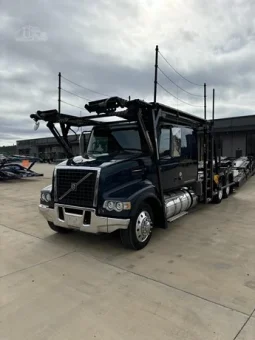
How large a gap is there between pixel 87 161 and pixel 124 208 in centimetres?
122

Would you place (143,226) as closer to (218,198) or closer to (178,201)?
(178,201)

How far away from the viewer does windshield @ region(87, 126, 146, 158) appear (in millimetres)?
5141

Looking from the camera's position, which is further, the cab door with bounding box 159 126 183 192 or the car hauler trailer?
the cab door with bounding box 159 126 183 192

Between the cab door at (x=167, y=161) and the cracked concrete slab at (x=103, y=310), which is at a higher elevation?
the cab door at (x=167, y=161)

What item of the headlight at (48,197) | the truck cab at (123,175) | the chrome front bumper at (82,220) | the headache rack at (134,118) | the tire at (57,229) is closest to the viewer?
the chrome front bumper at (82,220)

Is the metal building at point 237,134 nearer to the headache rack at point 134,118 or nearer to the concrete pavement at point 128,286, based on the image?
the headache rack at point 134,118

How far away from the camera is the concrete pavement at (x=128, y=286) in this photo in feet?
8.00

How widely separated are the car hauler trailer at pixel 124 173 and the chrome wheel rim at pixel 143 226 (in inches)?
0.6

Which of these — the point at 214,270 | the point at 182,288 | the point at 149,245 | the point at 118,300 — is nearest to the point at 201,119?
the point at 149,245

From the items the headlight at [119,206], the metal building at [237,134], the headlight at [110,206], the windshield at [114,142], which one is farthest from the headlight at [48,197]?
the metal building at [237,134]

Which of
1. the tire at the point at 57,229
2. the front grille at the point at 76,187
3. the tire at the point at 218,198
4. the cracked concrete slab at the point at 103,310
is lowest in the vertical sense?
Answer: the cracked concrete slab at the point at 103,310

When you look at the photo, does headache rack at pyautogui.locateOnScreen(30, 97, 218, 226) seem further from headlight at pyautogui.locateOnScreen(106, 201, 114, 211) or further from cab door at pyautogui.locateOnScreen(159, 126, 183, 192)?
headlight at pyautogui.locateOnScreen(106, 201, 114, 211)

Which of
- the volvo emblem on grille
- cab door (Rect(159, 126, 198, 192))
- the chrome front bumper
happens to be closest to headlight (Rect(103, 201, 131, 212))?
the chrome front bumper

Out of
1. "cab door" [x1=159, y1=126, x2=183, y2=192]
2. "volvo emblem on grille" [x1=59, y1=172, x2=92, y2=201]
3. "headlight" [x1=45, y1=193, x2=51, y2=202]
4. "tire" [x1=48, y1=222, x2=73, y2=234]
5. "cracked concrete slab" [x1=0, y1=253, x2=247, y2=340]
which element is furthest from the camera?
"cab door" [x1=159, y1=126, x2=183, y2=192]
